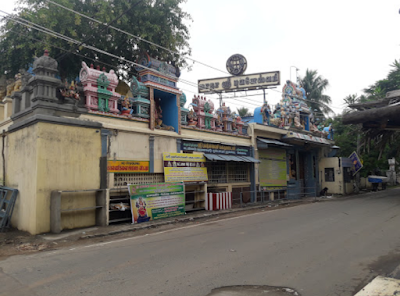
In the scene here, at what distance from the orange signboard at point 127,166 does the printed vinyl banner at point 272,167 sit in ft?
28.7

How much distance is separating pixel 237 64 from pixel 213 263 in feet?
82.0

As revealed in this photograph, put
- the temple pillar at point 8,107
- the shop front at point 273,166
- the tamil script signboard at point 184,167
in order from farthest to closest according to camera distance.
Result: the shop front at point 273,166 < the tamil script signboard at point 184,167 < the temple pillar at point 8,107

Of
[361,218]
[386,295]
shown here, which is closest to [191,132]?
[361,218]

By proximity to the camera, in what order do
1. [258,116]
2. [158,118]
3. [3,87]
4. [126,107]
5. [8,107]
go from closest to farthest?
[126,107], [8,107], [158,118], [3,87], [258,116]

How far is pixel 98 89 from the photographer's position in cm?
1156

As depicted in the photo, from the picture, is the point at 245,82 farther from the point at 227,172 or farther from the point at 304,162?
the point at 227,172

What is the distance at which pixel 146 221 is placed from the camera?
11.6 metres

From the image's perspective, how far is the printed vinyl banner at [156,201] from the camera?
11352 millimetres

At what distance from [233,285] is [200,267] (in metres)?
1.05

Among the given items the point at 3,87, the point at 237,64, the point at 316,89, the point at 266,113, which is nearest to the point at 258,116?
the point at 266,113

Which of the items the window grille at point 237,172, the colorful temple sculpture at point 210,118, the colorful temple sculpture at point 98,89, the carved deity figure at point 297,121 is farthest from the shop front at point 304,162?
the colorful temple sculpture at point 98,89

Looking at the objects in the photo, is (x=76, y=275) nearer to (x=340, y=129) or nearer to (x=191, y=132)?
(x=191, y=132)

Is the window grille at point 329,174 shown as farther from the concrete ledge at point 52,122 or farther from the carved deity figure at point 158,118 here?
the concrete ledge at point 52,122

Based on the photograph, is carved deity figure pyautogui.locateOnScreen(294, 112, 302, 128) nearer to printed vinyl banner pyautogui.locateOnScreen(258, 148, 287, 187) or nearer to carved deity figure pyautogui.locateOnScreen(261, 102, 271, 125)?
printed vinyl banner pyautogui.locateOnScreen(258, 148, 287, 187)
